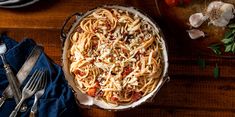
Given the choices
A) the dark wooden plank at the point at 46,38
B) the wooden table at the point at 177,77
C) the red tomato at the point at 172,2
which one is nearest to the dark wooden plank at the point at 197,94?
the wooden table at the point at 177,77

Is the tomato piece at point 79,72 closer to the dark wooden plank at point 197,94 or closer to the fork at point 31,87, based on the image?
the fork at point 31,87

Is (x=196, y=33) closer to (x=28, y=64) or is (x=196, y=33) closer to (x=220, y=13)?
(x=220, y=13)

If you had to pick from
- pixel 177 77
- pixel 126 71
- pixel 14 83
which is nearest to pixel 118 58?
pixel 126 71

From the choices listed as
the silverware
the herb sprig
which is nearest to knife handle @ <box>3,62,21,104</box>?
the silverware

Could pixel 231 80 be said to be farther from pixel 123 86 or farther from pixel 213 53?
pixel 123 86

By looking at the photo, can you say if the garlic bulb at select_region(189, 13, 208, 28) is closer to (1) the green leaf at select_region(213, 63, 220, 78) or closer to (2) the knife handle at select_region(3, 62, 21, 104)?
(1) the green leaf at select_region(213, 63, 220, 78)

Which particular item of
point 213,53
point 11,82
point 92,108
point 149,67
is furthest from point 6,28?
point 213,53
